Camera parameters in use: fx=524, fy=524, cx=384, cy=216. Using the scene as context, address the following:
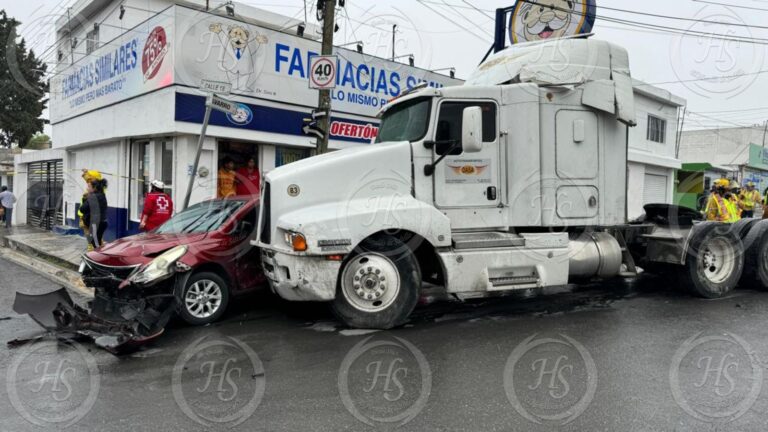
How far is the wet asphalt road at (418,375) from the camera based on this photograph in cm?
380

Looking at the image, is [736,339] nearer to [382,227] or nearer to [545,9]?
[382,227]

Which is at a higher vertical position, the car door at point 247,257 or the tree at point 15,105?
the tree at point 15,105

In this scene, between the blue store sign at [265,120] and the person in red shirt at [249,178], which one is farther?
the person in red shirt at [249,178]

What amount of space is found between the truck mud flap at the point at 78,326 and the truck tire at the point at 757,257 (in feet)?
28.0

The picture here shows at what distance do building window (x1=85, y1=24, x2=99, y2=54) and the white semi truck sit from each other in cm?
1342

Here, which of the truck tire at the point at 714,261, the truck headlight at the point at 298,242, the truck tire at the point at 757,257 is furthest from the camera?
the truck tire at the point at 757,257

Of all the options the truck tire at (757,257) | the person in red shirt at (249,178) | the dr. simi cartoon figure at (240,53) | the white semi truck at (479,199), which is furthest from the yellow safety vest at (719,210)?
the dr. simi cartoon figure at (240,53)

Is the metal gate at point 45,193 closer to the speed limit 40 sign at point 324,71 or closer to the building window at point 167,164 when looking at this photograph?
the building window at point 167,164

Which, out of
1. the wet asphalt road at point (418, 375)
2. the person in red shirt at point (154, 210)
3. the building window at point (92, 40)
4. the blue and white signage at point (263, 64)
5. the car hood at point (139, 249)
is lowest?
the wet asphalt road at point (418, 375)

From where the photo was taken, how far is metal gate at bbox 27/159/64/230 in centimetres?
1852

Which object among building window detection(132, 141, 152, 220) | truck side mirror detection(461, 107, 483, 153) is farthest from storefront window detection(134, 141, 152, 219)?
truck side mirror detection(461, 107, 483, 153)

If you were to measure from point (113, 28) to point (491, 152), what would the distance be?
43.7 ft

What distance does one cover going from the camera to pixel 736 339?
5672 mm

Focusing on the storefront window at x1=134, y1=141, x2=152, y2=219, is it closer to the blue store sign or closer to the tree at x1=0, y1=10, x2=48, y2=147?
the blue store sign
